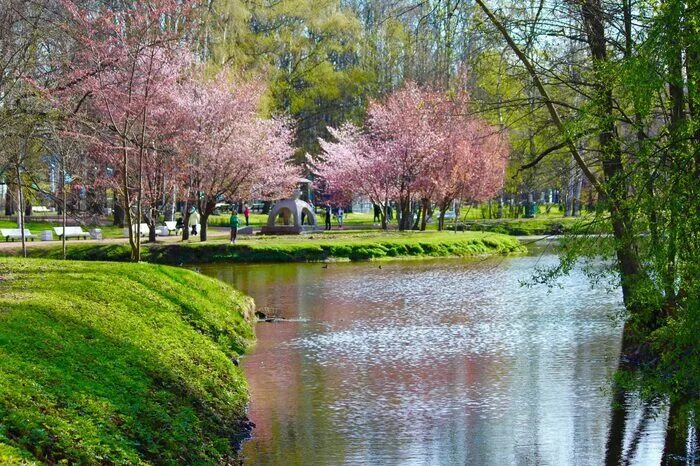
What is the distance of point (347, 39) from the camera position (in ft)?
211

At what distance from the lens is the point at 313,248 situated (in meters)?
38.2

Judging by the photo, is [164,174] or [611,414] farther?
[164,174]

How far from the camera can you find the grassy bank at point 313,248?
113 ft

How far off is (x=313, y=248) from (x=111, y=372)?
92.2 feet

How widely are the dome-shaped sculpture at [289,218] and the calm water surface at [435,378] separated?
1955 cm

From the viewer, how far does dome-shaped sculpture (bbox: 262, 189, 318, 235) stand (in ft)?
155

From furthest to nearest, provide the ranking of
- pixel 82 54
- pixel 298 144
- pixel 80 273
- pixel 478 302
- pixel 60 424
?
1. pixel 298 144
2. pixel 478 302
3. pixel 82 54
4. pixel 80 273
5. pixel 60 424

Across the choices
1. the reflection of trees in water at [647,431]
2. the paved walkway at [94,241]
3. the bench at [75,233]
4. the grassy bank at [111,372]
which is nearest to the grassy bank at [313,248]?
the paved walkway at [94,241]

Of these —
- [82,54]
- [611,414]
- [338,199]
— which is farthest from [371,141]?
[611,414]

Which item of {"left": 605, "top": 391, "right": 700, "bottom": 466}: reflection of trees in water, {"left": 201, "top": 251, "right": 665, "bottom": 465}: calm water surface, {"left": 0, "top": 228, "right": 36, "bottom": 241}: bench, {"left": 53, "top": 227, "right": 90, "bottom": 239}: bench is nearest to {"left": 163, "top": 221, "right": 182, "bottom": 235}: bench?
{"left": 53, "top": 227, "right": 90, "bottom": 239}: bench

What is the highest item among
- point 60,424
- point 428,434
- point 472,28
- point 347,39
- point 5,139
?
point 347,39

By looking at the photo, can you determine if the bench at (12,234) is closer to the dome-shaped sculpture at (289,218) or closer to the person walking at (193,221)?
the person walking at (193,221)

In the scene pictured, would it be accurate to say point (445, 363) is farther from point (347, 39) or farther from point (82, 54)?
point (347, 39)

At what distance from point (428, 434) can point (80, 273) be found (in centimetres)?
791
